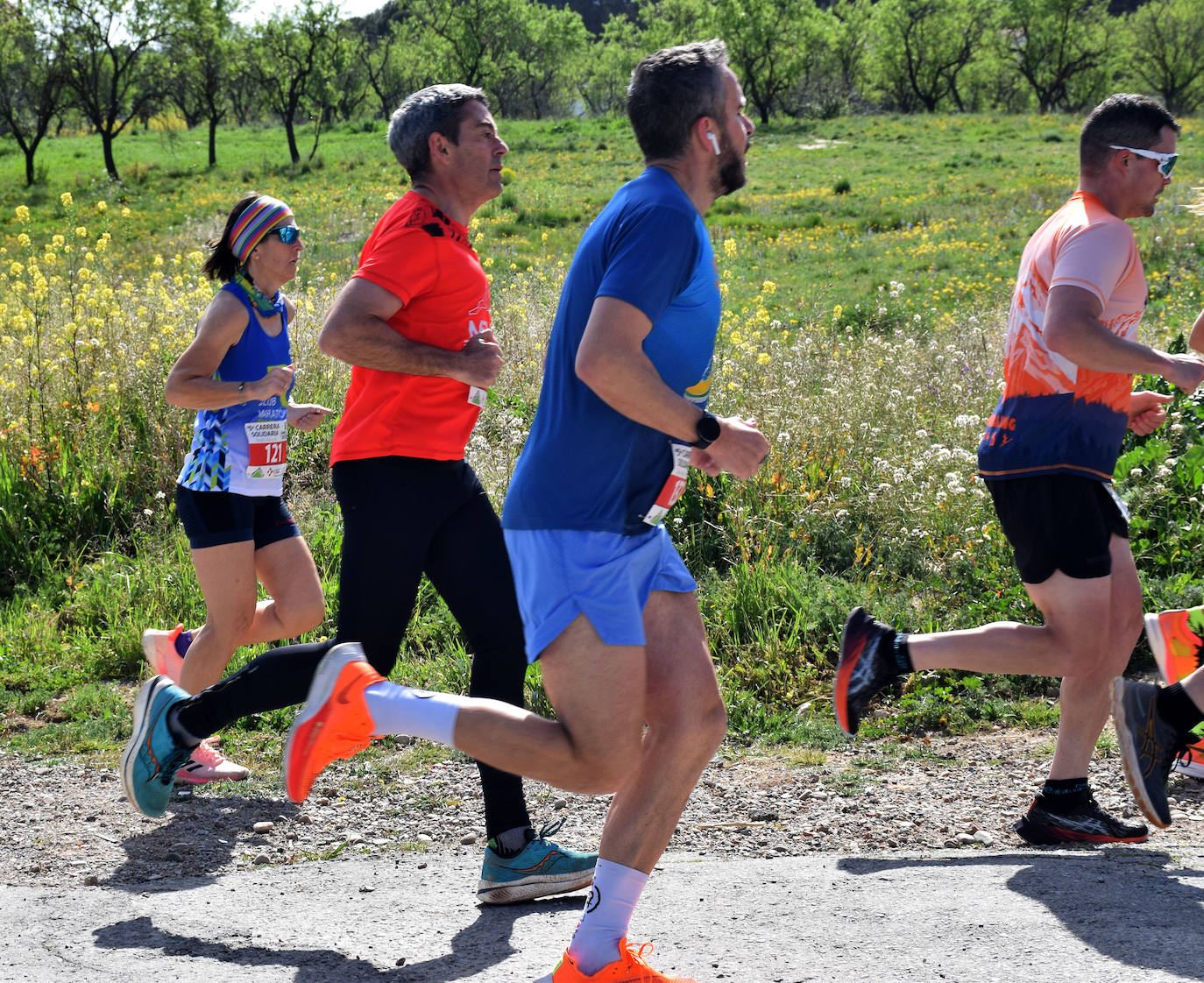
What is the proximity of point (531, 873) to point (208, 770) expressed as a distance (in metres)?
1.77

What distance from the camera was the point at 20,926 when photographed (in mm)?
3207

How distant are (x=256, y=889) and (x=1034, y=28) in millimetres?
74258

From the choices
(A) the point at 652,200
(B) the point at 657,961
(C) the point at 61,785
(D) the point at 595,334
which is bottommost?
(C) the point at 61,785

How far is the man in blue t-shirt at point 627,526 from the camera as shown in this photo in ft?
8.38

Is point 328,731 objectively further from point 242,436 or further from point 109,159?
point 109,159

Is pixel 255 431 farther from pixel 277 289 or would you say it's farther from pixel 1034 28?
pixel 1034 28

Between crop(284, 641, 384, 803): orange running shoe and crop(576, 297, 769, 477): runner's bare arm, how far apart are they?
0.93 metres

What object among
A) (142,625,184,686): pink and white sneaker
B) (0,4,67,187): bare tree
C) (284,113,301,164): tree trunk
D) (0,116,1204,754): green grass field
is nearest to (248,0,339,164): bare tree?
(284,113,301,164): tree trunk

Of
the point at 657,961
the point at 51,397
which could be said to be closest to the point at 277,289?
the point at 657,961

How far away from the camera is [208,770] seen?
15.1ft

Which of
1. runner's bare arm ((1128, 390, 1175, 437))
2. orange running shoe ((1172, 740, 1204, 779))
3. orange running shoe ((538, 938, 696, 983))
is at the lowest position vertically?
orange running shoe ((1172, 740, 1204, 779))

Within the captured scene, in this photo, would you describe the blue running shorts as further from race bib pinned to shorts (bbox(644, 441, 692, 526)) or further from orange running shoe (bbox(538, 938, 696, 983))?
orange running shoe (bbox(538, 938, 696, 983))

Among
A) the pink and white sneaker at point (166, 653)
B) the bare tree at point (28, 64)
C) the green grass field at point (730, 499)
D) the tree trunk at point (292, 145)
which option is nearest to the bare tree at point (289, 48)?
the tree trunk at point (292, 145)

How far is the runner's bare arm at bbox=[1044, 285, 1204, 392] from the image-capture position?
343cm
